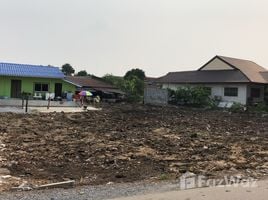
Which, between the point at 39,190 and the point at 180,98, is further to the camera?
the point at 180,98

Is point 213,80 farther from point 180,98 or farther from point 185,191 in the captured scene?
point 185,191

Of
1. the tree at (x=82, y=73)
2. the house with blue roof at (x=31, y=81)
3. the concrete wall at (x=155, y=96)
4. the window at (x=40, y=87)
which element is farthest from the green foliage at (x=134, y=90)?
the tree at (x=82, y=73)

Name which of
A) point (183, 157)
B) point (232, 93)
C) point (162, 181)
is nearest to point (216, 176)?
point (162, 181)

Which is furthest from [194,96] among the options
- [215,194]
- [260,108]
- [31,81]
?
[215,194]

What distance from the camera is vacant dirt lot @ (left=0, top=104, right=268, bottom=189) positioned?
34.9ft

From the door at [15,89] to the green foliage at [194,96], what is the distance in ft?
54.0

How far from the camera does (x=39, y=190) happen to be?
8.27 meters

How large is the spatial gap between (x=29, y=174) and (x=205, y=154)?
5.90m

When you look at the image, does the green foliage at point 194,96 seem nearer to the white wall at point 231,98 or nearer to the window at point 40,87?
the white wall at point 231,98

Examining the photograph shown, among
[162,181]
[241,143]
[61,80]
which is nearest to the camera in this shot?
[162,181]

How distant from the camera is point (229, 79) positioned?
4672 centimetres

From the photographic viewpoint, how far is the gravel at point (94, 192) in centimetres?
752

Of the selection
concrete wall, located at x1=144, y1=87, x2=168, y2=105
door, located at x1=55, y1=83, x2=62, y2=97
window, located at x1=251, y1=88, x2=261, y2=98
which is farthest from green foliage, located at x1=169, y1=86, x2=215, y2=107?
door, located at x1=55, y1=83, x2=62, y2=97

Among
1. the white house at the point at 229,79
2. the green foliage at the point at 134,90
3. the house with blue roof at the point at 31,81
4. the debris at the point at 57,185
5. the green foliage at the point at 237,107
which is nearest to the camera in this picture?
the debris at the point at 57,185
